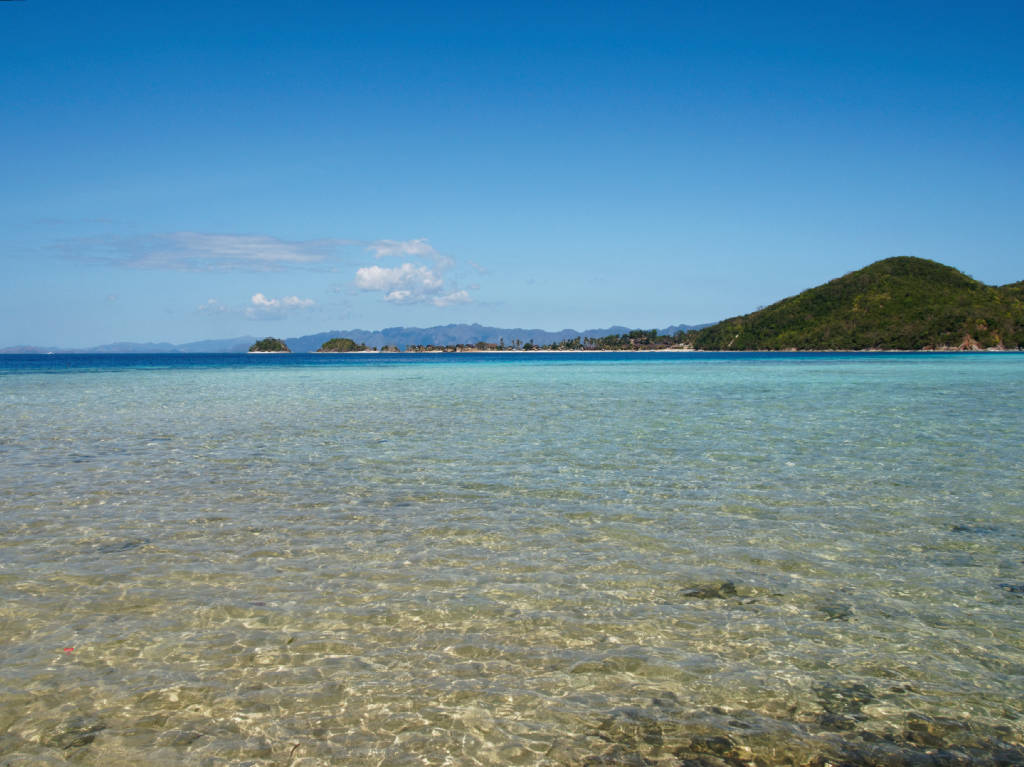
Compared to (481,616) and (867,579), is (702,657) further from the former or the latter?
(867,579)

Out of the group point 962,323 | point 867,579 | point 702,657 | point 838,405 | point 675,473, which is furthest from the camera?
point 962,323

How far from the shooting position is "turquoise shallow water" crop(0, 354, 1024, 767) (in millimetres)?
5141

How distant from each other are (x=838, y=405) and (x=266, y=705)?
1245 inches

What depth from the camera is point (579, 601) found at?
7.71m

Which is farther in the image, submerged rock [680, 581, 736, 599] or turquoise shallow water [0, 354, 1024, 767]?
submerged rock [680, 581, 736, 599]

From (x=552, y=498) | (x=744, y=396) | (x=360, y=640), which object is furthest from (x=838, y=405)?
(x=360, y=640)

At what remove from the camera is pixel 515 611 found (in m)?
7.41

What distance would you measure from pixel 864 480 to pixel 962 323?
22218 cm

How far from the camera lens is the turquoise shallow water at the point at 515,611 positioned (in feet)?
16.9

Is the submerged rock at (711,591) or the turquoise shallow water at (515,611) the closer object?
the turquoise shallow water at (515,611)

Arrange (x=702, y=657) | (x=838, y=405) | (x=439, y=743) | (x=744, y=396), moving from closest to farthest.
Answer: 1. (x=439, y=743)
2. (x=702, y=657)
3. (x=838, y=405)
4. (x=744, y=396)

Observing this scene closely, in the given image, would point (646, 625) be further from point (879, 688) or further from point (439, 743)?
point (439, 743)

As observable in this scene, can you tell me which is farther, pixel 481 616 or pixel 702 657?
pixel 481 616

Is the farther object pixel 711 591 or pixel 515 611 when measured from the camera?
pixel 711 591
